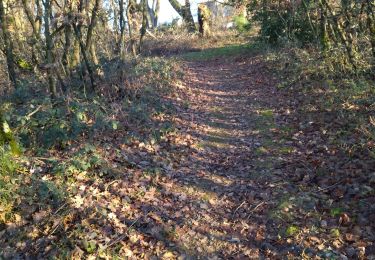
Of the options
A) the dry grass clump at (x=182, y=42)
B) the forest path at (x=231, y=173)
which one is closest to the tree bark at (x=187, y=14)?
the dry grass clump at (x=182, y=42)

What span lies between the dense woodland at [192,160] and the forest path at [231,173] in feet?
0.08

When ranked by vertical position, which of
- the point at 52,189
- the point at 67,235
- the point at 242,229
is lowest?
the point at 242,229

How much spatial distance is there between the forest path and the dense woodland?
25 millimetres

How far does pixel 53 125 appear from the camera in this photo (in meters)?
7.04

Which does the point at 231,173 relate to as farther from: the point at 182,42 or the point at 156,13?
the point at 156,13

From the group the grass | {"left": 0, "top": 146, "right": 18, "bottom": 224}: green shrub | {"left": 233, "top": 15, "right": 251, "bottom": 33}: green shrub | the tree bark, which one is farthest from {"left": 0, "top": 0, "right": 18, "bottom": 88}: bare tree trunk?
the tree bark

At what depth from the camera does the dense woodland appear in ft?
15.7

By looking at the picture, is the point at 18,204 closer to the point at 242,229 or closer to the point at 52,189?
the point at 52,189

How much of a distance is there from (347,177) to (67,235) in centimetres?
426

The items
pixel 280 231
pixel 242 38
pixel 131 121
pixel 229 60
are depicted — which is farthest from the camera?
pixel 242 38

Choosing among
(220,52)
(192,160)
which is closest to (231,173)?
(192,160)

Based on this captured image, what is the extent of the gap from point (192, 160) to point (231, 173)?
3.06 feet

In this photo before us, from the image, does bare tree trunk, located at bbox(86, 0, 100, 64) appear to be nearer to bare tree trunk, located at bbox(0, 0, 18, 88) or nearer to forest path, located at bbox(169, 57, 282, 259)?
bare tree trunk, located at bbox(0, 0, 18, 88)

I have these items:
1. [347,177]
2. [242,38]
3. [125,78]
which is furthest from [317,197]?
[242,38]
